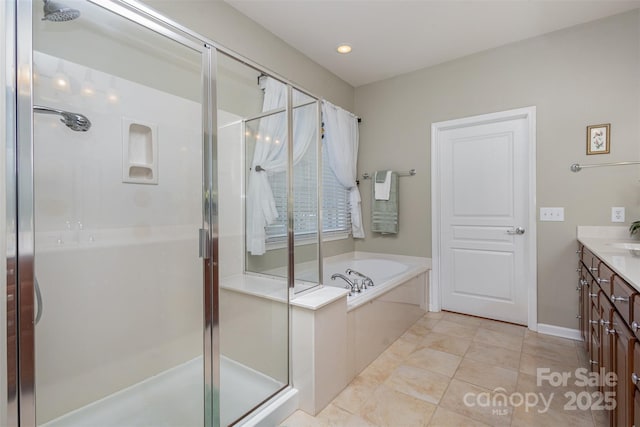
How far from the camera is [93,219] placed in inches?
64.3

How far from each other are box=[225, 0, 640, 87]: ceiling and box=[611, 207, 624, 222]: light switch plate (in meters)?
1.51

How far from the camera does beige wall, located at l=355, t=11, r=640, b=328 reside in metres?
2.39

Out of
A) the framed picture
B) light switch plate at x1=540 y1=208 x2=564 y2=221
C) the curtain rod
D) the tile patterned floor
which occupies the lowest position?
the tile patterned floor

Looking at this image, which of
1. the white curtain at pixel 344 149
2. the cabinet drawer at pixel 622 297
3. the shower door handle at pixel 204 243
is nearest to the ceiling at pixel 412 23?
the white curtain at pixel 344 149

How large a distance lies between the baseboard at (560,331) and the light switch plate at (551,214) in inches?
36.5

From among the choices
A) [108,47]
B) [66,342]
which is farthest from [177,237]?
[108,47]

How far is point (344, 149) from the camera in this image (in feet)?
11.2

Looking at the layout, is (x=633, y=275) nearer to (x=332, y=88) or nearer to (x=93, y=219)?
(x=93, y=219)

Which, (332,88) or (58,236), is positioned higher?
(332,88)

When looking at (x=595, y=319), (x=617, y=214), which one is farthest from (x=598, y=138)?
(x=595, y=319)

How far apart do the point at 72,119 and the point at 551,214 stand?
341cm

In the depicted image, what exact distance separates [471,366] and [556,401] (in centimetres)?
49

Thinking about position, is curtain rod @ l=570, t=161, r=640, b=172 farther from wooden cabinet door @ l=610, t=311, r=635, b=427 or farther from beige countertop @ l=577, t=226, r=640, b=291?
wooden cabinet door @ l=610, t=311, r=635, b=427

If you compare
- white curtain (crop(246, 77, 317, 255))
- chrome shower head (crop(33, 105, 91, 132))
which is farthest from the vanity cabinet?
A: chrome shower head (crop(33, 105, 91, 132))
